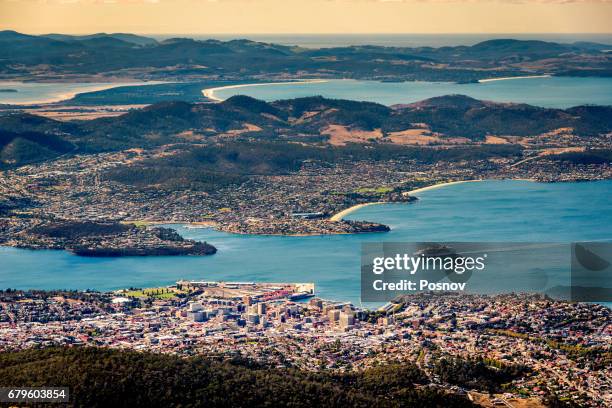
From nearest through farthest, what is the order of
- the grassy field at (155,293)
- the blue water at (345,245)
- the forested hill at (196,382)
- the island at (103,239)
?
1. the forested hill at (196,382)
2. the grassy field at (155,293)
3. the blue water at (345,245)
4. the island at (103,239)

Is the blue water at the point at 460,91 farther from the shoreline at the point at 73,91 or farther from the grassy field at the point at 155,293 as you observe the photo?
the grassy field at the point at 155,293

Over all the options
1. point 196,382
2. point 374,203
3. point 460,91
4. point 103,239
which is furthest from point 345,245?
point 460,91

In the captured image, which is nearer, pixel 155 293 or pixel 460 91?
pixel 155 293

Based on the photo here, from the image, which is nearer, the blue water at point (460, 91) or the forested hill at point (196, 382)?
the forested hill at point (196, 382)

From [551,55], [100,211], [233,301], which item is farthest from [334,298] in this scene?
[551,55]

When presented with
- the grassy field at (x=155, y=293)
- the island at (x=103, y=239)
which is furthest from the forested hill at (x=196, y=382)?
the island at (x=103, y=239)

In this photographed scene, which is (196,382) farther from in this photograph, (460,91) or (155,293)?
(460,91)
